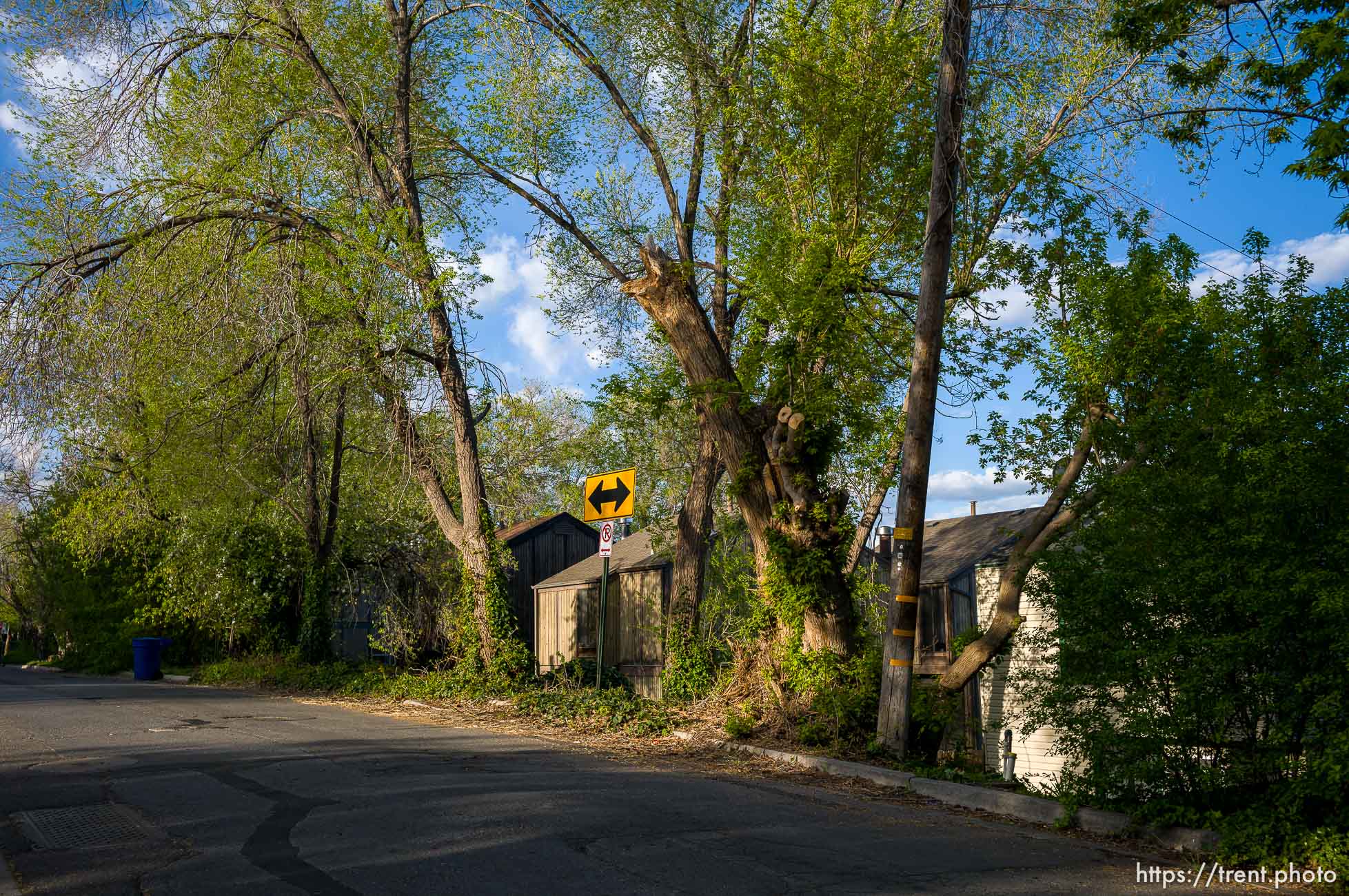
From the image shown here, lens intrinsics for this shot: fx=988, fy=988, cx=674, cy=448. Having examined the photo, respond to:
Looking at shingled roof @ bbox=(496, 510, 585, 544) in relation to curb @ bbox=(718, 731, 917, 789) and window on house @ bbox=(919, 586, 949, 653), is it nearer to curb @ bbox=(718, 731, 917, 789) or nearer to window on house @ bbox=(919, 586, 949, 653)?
window on house @ bbox=(919, 586, 949, 653)

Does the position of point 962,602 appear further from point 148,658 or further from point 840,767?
point 148,658

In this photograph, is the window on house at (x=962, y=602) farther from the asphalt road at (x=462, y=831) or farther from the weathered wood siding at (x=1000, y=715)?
the asphalt road at (x=462, y=831)

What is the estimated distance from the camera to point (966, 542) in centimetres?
2623

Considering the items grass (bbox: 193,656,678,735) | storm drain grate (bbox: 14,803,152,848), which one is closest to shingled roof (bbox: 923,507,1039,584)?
grass (bbox: 193,656,678,735)

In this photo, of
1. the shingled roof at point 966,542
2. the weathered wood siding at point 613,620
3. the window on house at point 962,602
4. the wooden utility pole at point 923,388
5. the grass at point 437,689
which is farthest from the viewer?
the weathered wood siding at point 613,620

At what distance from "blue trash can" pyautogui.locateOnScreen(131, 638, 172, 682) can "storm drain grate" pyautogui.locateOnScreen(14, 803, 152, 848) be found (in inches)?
773

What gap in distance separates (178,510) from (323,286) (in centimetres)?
908

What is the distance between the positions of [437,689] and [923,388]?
32.1 ft

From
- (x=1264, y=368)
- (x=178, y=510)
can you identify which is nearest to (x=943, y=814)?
(x=1264, y=368)

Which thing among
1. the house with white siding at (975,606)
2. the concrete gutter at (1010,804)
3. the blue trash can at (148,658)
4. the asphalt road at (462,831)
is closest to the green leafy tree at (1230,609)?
the concrete gutter at (1010,804)

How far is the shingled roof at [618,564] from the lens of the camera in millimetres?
28359

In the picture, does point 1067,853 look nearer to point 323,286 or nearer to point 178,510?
point 323,286

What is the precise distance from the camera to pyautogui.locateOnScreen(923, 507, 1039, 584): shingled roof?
23969mm

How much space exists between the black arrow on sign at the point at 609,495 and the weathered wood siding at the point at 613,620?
12.3 metres
